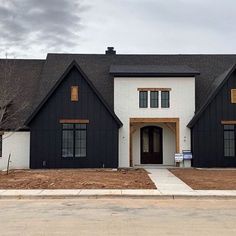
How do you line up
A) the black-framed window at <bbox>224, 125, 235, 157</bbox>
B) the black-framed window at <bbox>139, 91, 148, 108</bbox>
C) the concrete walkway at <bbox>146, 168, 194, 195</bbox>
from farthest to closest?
1. the black-framed window at <bbox>139, 91, 148, 108</bbox>
2. the black-framed window at <bbox>224, 125, 235, 157</bbox>
3. the concrete walkway at <bbox>146, 168, 194, 195</bbox>

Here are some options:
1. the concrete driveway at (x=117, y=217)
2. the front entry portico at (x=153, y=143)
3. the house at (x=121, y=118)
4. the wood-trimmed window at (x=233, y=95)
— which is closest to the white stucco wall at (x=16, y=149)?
the house at (x=121, y=118)

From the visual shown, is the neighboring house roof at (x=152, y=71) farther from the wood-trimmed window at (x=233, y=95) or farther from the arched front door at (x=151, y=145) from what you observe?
the arched front door at (x=151, y=145)

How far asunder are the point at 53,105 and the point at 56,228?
59.9 feet

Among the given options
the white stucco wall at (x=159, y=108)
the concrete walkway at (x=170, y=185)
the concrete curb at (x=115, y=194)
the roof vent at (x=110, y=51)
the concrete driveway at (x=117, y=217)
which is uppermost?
the roof vent at (x=110, y=51)

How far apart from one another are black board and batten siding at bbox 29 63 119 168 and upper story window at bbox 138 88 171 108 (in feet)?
8.80

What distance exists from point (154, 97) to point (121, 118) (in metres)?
2.52

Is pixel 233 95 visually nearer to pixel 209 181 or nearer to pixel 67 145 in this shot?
pixel 209 181

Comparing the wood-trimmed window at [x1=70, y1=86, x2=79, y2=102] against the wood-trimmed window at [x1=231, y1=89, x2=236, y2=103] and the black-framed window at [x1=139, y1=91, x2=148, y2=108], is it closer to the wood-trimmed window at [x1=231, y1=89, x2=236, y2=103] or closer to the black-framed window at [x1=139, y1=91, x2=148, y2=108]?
the black-framed window at [x1=139, y1=91, x2=148, y2=108]

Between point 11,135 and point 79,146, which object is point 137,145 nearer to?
point 79,146

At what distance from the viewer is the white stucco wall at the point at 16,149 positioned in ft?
92.6

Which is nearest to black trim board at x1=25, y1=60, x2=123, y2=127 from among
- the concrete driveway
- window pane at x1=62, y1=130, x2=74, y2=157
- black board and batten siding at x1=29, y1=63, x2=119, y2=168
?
black board and batten siding at x1=29, y1=63, x2=119, y2=168

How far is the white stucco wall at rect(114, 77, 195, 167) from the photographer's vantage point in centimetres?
2884

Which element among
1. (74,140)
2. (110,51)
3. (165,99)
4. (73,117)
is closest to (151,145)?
(165,99)

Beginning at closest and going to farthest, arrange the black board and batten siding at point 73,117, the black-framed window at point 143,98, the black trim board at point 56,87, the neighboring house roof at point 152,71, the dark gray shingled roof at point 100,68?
the black trim board at point 56,87
the black board and batten siding at point 73,117
the neighboring house roof at point 152,71
the black-framed window at point 143,98
the dark gray shingled roof at point 100,68
